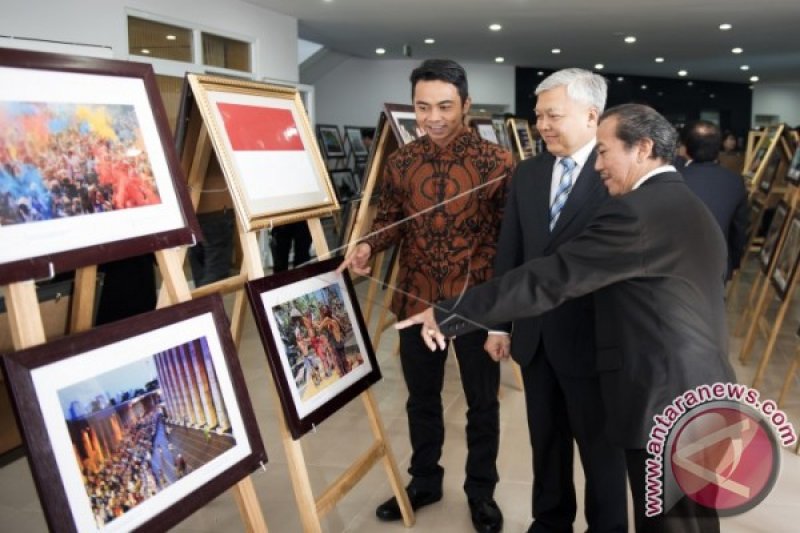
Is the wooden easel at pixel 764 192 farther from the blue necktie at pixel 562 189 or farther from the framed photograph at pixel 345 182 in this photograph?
the framed photograph at pixel 345 182

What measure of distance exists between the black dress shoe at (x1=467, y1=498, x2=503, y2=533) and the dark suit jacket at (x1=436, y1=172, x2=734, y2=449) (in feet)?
3.42

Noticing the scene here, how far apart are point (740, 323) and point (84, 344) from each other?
5.07 metres

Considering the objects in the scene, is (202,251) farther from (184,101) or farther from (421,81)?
(421,81)

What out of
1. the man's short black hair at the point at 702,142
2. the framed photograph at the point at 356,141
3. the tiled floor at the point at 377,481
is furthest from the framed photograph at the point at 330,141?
the man's short black hair at the point at 702,142

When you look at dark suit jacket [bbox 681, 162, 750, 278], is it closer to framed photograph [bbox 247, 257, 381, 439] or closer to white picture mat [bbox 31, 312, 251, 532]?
framed photograph [bbox 247, 257, 381, 439]

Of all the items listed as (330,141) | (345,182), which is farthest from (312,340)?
(345,182)

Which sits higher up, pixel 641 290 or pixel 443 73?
pixel 443 73

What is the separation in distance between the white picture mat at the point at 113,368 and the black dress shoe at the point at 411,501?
1.00 metres

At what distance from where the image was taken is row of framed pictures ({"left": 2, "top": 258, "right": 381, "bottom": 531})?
55.2 inches

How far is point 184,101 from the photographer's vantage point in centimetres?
238

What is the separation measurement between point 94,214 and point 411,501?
1.66 metres

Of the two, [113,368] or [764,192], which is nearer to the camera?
[113,368]

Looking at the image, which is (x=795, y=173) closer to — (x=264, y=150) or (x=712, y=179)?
(x=712, y=179)

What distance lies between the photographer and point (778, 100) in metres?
22.7
